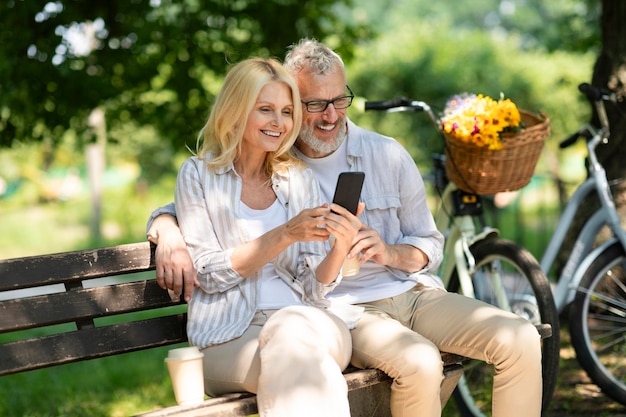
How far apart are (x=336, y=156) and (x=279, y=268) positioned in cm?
52

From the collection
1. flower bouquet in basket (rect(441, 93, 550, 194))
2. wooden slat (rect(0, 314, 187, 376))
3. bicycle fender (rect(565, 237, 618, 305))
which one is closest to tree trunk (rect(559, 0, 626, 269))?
bicycle fender (rect(565, 237, 618, 305))

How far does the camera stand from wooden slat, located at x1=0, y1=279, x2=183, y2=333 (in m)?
2.67

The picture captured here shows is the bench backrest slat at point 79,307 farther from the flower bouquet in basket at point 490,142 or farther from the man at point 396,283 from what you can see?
the flower bouquet in basket at point 490,142

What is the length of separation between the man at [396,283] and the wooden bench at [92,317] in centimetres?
11

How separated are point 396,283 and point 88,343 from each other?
1075mm

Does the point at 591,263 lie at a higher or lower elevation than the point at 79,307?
lower

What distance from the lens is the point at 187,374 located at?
2.50 metres

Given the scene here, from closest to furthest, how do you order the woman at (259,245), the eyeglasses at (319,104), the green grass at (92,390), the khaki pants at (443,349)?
the woman at (259,245), the khaki pants at (443,349), the eyeglasses at (319,104), the green grass at (92,390)

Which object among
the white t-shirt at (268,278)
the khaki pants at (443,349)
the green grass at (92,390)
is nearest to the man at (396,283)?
the khaki pants at (443,349)

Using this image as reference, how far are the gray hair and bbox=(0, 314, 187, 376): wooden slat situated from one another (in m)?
0.96

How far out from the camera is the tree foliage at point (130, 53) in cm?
611

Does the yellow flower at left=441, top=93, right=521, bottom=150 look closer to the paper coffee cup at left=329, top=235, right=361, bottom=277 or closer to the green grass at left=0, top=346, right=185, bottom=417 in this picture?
the paper coffee cup at left=329, top=235, right=361, bottom=277

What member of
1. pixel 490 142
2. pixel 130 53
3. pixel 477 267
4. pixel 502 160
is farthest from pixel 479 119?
pixel 130 53

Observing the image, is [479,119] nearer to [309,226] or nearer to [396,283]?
[396,283]
